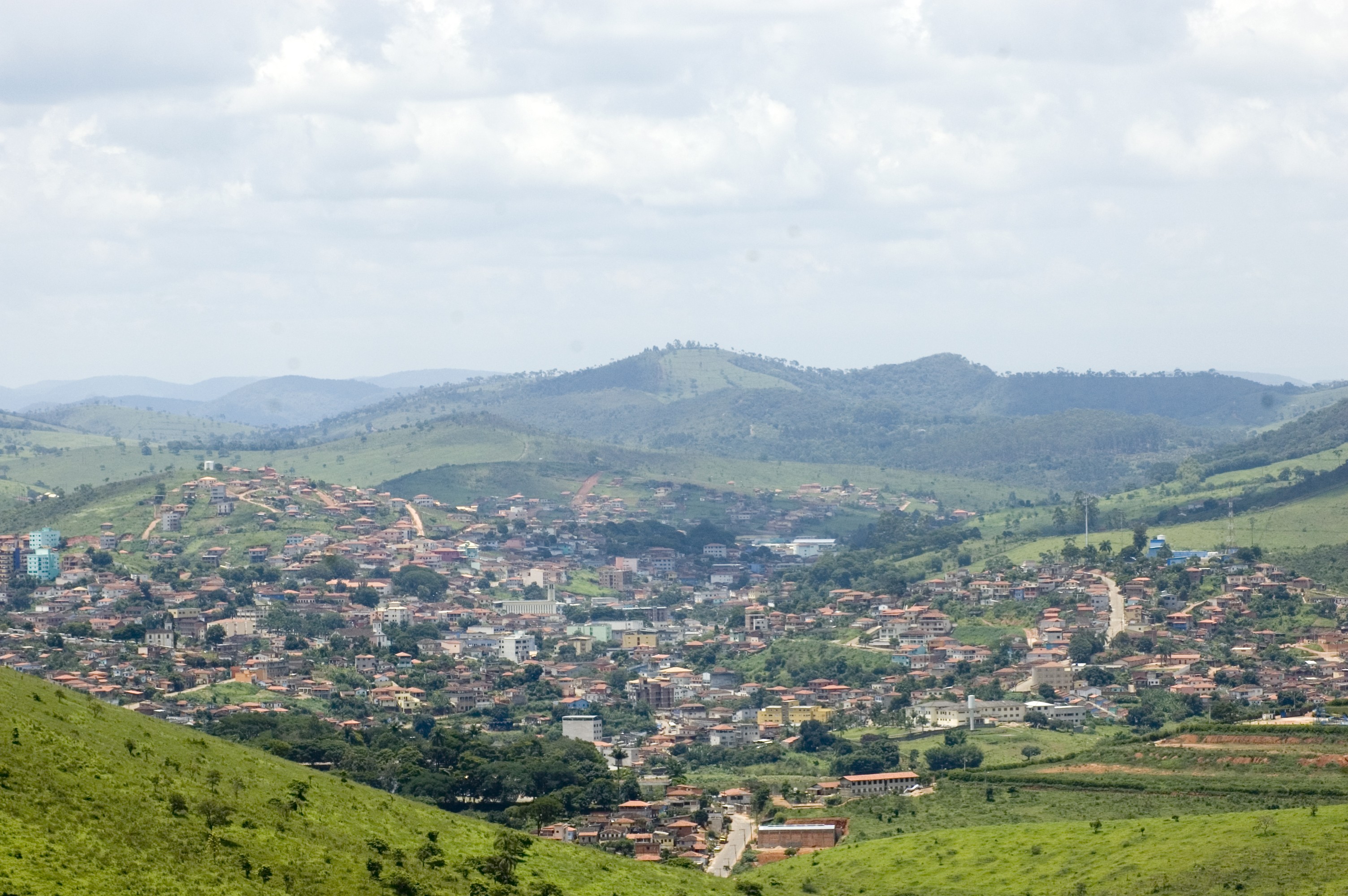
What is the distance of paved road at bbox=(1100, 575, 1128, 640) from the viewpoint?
347 ft

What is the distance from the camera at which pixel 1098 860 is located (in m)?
45.1

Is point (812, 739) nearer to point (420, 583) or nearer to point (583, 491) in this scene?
point (420, 583)

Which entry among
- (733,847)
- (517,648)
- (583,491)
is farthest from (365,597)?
(583,491)

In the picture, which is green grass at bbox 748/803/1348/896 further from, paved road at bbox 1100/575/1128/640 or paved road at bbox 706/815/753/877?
paved road at bbox 1100/575/1128/640

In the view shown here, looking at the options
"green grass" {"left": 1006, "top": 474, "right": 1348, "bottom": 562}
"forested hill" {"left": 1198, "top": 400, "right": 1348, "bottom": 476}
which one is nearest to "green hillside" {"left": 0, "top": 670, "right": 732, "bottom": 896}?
"green grass" {"left": 1006, "top": 474, "right": 1348, "bottom": 562}

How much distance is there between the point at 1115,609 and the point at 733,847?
194 ft

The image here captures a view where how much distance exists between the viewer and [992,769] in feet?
208

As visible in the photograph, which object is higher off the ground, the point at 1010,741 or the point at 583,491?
the point at 583,491

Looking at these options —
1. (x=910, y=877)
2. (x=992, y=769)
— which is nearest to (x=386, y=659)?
(x=992, y=769)

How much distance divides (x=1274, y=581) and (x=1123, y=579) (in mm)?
10694

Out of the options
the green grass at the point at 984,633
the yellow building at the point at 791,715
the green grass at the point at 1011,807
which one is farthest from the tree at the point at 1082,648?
the green grass at the point at 1011,807

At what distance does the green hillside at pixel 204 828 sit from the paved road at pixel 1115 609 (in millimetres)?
64609

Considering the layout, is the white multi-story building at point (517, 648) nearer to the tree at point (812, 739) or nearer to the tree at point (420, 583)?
the tree at point (420, 583)

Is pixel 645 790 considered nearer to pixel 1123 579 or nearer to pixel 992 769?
pixel 992 769
